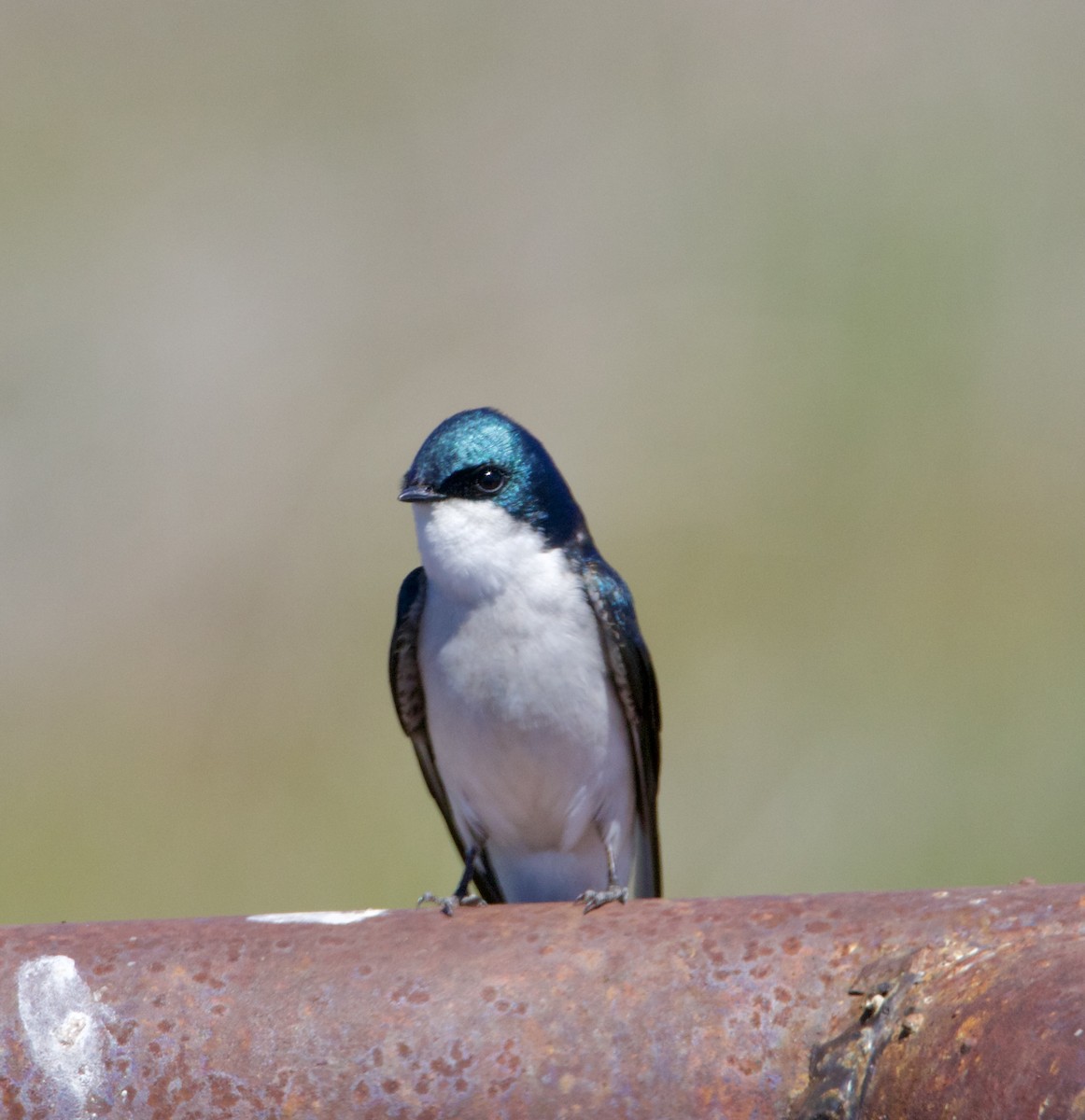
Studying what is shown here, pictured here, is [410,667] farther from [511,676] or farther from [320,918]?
[320,918]

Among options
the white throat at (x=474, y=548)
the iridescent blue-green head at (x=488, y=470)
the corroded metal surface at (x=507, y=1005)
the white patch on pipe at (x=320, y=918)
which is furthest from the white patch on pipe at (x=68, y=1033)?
the white throat at (x=474, y=548)

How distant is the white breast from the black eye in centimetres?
3

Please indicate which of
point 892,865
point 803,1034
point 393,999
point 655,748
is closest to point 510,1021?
point 393,999

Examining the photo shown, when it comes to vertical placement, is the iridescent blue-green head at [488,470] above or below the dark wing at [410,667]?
above

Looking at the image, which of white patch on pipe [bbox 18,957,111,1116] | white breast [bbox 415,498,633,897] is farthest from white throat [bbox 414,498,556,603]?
white patch on pipe [bbox 18,957,111,1116]

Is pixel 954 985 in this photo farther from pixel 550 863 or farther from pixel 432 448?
pixel 550 863

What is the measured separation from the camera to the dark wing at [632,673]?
3021 mm

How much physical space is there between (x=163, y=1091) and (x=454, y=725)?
1.60 m

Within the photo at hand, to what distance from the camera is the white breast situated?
2.94 m

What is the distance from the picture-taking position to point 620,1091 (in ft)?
4.44

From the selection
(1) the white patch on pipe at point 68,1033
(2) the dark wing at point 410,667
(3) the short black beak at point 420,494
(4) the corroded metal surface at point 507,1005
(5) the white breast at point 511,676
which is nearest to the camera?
(4) the corroded metal surface at point 507,1005

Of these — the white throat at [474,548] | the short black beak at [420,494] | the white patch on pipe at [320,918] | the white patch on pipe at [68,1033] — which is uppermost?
the short black beak at [420,494]

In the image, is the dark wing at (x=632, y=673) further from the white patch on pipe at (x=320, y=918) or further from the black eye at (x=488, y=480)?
the white patch on pipe at (x=320, y=918)

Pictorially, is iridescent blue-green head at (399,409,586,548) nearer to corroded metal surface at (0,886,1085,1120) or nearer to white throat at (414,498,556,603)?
white throat at (414,498,556,603)
